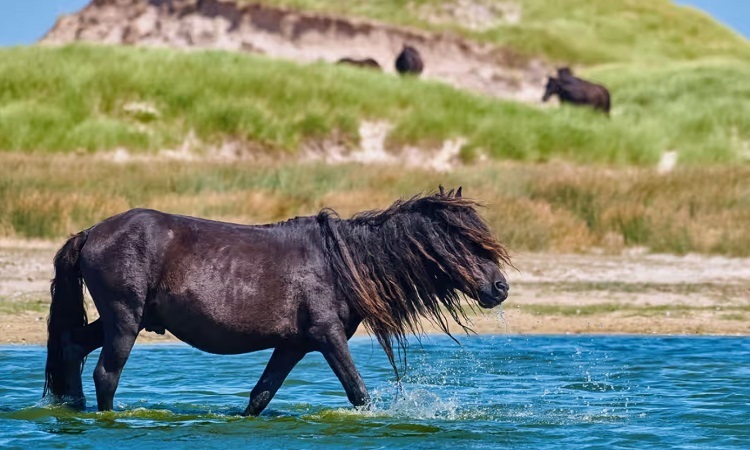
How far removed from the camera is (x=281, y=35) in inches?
2073

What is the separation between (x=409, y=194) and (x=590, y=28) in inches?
1619

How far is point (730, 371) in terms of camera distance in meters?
10.4

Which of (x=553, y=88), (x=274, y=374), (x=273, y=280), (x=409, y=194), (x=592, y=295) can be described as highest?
(x=553, y=88)

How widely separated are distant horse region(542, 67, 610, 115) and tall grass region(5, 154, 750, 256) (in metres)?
16.1

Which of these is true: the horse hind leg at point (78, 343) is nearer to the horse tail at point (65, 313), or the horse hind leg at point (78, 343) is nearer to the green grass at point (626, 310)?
the horse tail at point (65, 313)

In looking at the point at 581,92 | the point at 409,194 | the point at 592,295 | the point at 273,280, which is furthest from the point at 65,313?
the point at 581,92

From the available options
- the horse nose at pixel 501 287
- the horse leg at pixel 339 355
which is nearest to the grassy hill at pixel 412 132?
the horse nose at pixel 501 287

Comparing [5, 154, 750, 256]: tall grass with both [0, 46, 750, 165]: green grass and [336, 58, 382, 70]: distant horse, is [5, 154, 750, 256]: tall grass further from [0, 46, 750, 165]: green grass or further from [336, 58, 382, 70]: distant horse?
[336, 58, 382, 70]: distant horse

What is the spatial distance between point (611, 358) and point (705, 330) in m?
1.98

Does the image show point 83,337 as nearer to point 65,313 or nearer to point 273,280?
point 65,313

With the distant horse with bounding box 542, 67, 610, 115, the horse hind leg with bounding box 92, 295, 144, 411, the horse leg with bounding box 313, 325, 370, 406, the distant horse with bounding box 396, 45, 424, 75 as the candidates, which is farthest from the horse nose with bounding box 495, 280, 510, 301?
the distant horse with bounding box 396, 45, 424, 75

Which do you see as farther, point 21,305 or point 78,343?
point 21,305

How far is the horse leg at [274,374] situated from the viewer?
7918 millimetres

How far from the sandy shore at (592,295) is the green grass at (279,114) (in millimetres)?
14127
